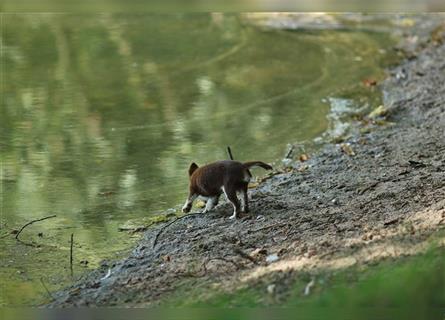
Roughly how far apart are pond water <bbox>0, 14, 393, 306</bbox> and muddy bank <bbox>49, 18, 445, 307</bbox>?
2.09ft

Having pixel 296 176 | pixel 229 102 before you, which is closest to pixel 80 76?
pixel 229 102

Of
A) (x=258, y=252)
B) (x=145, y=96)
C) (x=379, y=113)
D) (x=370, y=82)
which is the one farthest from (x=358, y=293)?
(x=370, y=82)

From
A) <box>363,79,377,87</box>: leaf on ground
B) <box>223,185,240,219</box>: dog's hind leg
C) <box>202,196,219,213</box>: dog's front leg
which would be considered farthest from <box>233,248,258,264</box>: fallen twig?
<box>363,79,377,87</box>: leaf on ground

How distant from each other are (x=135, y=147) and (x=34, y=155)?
1206mm

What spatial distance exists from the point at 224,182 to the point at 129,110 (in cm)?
468

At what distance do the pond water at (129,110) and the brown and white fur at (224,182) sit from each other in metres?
0.65

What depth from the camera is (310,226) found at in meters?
7.43

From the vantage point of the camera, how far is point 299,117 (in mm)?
12594

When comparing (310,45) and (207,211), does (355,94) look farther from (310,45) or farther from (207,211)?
(207,211)

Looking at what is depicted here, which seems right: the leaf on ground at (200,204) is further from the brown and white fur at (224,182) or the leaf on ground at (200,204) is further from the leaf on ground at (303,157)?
the leaf on ground at (303,157)

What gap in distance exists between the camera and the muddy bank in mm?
6266

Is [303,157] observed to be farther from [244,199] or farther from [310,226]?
[310,226]

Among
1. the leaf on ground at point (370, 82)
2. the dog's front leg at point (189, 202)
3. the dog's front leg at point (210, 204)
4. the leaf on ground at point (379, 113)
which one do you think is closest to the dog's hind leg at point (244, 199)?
the dog's front leg at point (210, 204)

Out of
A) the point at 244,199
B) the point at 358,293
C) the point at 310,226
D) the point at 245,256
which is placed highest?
the point at 358,293
